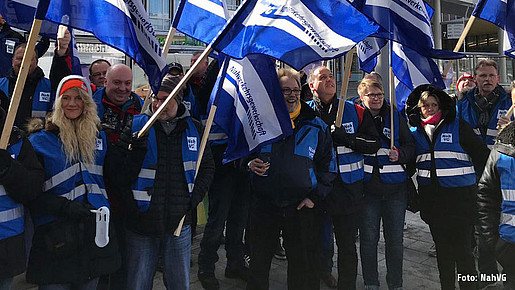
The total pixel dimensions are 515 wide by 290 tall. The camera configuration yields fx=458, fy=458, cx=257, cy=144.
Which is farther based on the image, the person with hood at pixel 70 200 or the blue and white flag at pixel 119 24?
the blue and white flag at pixel 119 24

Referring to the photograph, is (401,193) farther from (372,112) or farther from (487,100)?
(487,100)

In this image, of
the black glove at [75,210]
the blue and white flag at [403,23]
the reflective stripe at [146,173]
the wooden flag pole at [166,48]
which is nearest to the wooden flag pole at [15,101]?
the black glove at [75,210]

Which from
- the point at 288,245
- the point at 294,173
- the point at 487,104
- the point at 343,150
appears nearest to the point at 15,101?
the point at 294,173

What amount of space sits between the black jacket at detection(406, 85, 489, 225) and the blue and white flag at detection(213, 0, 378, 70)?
1.16m

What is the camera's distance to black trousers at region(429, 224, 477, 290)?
12.7ft

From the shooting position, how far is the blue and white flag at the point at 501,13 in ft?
14.5

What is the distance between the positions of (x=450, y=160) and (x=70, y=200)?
9.92 ft

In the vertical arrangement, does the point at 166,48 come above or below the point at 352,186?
above

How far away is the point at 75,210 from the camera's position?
276cm

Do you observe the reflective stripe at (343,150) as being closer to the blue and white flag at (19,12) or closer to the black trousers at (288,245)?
the black trousers at (288,245)

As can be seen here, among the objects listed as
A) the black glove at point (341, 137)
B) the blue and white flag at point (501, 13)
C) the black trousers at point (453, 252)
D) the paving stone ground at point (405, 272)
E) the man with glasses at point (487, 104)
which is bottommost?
the paving stone ground at point (405, 272)

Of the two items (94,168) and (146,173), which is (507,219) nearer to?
(146,173)

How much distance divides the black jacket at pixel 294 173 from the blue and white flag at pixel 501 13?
7.11 feet

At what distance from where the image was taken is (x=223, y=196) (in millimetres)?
4625
